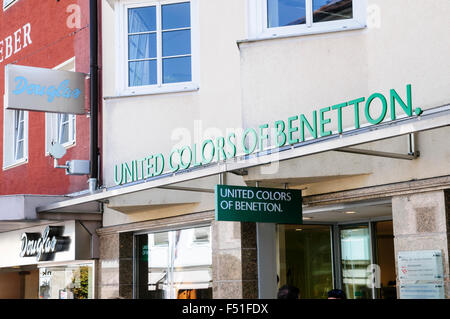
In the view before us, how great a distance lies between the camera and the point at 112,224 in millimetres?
13828

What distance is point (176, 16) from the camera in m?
12.6

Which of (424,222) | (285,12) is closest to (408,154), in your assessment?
(424,222)

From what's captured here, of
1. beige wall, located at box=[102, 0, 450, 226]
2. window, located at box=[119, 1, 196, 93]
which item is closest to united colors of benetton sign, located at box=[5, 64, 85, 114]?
beige wall, located at box=[102, 0, 450, 226]

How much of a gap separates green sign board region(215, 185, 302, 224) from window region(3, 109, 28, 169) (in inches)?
386

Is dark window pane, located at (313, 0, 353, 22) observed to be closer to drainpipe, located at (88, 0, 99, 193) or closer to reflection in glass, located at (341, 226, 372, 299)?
reflection in glass, located at (341, 226, 372, 299)

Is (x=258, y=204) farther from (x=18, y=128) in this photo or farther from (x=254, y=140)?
(x=18, y=128)

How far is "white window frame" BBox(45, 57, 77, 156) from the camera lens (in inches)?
596

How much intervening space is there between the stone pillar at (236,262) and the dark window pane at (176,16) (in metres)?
3.78

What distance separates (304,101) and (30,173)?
9.18 m

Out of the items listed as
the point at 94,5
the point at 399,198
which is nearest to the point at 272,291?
the point at 399,198

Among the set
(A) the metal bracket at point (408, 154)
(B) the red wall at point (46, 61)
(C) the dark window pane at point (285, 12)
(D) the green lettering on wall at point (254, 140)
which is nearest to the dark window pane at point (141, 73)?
(B) the red wall at point (46, 61)

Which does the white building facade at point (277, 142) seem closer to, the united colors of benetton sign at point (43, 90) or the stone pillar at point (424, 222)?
the stone pillar at point (424, 222)

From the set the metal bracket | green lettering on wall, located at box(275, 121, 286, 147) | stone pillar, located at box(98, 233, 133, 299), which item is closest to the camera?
the metal bracket
